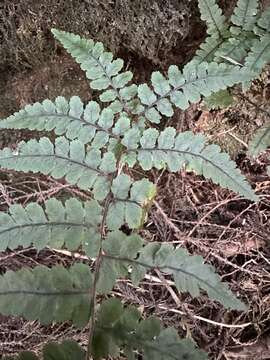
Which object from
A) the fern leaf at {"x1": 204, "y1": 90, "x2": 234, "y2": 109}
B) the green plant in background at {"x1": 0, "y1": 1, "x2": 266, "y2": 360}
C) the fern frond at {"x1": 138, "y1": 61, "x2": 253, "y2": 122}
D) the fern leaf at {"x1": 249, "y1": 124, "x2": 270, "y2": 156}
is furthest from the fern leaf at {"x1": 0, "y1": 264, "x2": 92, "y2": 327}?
the fern leaf at {"x1": 204, "y1": 90, "x2": 234, "y2": 109}

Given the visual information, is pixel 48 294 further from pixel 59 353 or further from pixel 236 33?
pixel 236 33

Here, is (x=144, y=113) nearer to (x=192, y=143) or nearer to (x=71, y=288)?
(x=192, y=143)

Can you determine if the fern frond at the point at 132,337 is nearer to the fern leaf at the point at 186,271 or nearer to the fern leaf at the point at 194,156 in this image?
the fern leaf at the point at 186,271

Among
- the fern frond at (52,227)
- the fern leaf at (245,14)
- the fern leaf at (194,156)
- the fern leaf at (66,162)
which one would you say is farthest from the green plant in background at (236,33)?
the fern frond at (52,227)

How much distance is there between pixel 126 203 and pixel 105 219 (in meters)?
0.09

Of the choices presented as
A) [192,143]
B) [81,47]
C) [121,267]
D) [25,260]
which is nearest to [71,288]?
[121,267]

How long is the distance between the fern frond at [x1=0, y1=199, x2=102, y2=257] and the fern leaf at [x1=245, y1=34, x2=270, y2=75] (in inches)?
43.3

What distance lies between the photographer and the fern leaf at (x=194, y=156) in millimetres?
1970

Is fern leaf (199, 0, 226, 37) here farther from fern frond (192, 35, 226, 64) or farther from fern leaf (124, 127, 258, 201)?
fern leaf (124, 127, 258, 201)

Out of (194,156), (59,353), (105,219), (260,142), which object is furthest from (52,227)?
(260,142)

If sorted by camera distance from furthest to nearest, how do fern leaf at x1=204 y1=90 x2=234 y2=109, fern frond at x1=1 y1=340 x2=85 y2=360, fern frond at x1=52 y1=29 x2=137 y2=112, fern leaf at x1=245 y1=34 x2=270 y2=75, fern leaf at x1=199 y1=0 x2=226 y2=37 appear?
fern leaf at x1=204 y1=90 x2=234 y2=109
fern leaf at x1=199 y1=0 x2=226 y2=37
fern leaf at x1=245 y1=34 x2=270 y2=75
fern frond at x1=52 y1=29 x2=137 y2=112
fern frond at x1=1 y1=340 x2=85 y2=360

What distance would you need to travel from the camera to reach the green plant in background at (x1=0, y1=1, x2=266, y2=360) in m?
1.63

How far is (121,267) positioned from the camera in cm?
173

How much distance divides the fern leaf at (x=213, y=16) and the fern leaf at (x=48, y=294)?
1451 millimetres
